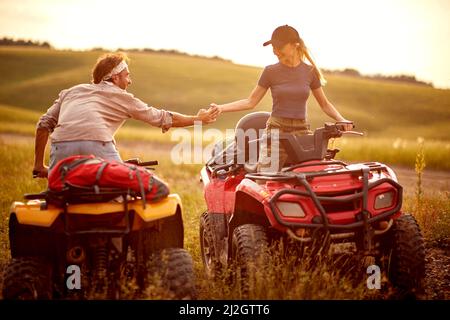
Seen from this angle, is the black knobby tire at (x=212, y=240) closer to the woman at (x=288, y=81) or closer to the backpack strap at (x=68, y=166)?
the woman at (x=288, y=81)

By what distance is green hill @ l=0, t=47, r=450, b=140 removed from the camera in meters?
56.5

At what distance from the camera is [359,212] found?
214 inches

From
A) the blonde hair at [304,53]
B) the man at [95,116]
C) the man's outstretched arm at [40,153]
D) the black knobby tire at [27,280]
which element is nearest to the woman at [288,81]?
the blonde hair at [304,53]

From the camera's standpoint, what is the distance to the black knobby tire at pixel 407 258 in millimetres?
5586

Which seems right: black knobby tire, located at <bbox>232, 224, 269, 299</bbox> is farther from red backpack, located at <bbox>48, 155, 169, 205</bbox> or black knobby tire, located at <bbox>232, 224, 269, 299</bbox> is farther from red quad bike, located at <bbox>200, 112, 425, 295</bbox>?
red backpack, located at <bbox>48, 155, 169, 205</bbox>

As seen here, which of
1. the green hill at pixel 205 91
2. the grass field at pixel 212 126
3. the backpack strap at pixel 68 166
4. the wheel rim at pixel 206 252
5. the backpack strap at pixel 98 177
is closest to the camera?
the backpack strap at pixel 98 177

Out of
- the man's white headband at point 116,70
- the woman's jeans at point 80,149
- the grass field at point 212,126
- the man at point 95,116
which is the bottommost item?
the grass field at point 212,126

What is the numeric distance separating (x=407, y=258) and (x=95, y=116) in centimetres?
283

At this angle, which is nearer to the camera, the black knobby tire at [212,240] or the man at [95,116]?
the man at [95,116]

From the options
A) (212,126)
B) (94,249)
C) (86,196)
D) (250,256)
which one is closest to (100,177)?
(86,196)

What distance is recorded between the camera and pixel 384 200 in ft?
18.3

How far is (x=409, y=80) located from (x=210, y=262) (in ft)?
252
